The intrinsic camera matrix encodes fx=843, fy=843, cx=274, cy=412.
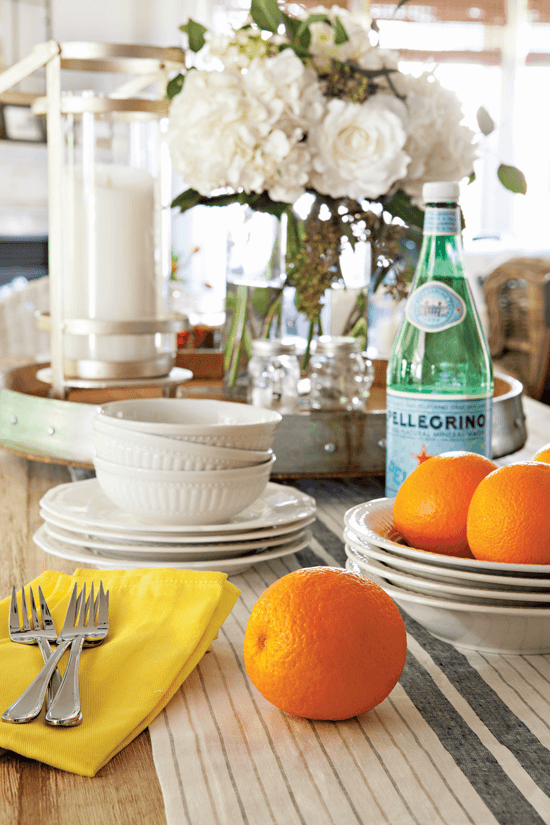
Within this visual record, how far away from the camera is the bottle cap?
73 centimetres

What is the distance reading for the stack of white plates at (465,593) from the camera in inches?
20.2

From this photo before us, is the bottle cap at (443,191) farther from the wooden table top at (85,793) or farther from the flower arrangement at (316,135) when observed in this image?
the wooden table top at (85,793)

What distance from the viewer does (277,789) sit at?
1.33ft

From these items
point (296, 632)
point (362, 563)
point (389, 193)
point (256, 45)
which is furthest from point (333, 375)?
point (296, 632)

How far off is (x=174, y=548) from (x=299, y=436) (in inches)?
10.6

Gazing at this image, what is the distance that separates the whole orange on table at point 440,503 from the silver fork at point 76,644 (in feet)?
0.69

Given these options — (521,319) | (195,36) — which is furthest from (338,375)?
(521,319)

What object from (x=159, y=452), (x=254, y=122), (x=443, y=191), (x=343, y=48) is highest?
(x=343, y=48)

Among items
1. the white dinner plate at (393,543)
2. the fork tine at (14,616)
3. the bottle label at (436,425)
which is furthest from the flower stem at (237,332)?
the fork tine at (14,616)

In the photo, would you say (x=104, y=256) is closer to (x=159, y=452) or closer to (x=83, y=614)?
(x=159, y=452)

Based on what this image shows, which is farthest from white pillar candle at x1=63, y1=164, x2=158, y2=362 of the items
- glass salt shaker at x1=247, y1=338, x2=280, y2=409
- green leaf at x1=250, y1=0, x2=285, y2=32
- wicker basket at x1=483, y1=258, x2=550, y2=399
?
wicker basket at x1=483, y1=258, x2=550, y2=399

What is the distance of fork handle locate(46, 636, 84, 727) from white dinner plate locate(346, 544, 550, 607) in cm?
20

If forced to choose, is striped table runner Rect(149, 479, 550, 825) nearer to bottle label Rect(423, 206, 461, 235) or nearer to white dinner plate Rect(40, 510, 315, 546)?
white dinner plate Rect(40, 510, 315, 546)

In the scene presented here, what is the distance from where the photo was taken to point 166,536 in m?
0.70
